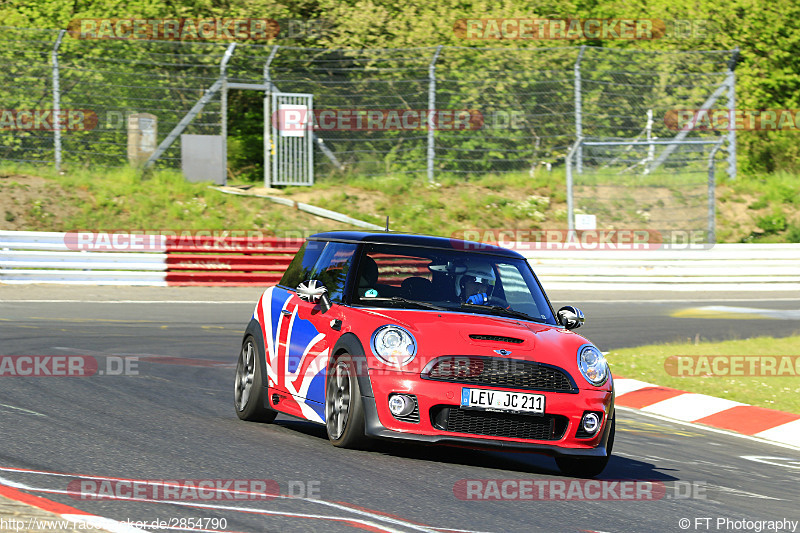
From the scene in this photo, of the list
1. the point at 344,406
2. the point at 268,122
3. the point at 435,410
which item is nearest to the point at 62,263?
the point at 268,122

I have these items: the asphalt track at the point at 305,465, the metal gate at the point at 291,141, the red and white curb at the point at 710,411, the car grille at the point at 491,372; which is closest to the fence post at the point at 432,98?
the metal gate at the point at 291,141

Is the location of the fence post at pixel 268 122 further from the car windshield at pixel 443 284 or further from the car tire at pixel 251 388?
the car windshield at pixel 443 284

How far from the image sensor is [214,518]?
5.41 m

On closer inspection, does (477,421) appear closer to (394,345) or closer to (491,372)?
(491,372)

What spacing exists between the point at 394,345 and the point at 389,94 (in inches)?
803

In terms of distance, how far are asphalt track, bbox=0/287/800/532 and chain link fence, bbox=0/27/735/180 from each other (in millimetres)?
13363

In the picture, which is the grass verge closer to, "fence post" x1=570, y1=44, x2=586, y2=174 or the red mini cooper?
the red mini cooper

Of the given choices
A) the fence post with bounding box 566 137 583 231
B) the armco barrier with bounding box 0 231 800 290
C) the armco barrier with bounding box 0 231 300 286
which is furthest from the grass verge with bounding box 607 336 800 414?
the fence post with bounding box 566 137 583 231

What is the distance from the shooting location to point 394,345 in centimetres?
729

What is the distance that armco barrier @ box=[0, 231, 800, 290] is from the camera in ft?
69.6

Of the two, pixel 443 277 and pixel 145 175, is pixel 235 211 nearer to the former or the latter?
pixel 145 175

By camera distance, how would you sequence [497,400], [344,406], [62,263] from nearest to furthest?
[497,400]
[344,406]
[62,263]

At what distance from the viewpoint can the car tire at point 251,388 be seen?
8.81 metres

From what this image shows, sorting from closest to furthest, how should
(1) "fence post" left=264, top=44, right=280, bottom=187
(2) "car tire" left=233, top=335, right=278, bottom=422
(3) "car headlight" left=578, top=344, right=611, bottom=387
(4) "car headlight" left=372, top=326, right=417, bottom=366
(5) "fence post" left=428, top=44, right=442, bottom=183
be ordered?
1. (4) "car headlight" left=372, top=326, right=417, bottom=366
2. (3) "car headlight" left=578, top=344, right=611, bottom=387
3. (2) "car tire" left=233, top=335, right=278, bottom=422
4. (5) "fence post" left=428, top=44, right=442, bottom=183
5. (1) "fence post" left=264, top=44, right=280, bottom=187
